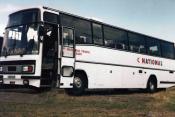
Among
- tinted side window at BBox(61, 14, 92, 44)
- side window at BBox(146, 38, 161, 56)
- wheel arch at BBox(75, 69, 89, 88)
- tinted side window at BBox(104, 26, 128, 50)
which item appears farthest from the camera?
side window at BBox(146, 38, 161, 56)

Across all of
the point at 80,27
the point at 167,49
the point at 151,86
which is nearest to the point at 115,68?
the point at 80,27

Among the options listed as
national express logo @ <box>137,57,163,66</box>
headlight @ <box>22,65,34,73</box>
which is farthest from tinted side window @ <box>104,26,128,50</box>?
headlight @ <box>22,65,34,73</box>

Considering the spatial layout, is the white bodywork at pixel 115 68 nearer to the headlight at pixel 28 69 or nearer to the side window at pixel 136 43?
the side window at pixel 136 43

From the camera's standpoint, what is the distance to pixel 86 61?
17.5 metres

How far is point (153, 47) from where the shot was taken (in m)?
24.8

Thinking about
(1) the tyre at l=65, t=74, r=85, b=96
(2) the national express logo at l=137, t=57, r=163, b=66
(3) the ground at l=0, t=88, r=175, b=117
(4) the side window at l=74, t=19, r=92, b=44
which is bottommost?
(3) the ground at l=0, t=88, r=175, b=117

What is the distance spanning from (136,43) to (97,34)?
4688 millimetres

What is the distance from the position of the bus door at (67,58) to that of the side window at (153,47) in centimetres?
886

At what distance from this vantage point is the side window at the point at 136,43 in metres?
22.2

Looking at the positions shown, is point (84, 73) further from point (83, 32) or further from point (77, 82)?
point (83, 32)

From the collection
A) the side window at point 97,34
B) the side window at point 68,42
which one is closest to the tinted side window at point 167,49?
the side window at point 97,34

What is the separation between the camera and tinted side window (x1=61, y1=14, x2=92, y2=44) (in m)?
16.6

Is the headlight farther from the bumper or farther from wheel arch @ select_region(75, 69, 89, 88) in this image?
wheel arch @ select_region(75, 69, 89, 88)

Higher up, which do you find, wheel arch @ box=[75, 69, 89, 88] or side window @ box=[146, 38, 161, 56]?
side window @ box=[146, 38, 161, 56]
